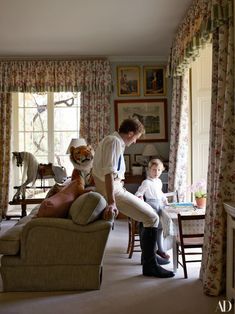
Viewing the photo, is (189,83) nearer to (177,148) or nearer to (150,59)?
(177,148)

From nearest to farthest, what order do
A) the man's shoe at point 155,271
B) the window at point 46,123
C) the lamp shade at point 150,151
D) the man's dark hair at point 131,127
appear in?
the man's shoe at point 155,271
the man's dark hair at point 131,127
the lamp shade at point 150,151
the window at point 46,123

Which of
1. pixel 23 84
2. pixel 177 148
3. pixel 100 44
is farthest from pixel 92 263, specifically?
pixel 23 84

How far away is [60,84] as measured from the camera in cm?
648

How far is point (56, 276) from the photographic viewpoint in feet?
10.5

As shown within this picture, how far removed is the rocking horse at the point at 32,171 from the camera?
585 cm

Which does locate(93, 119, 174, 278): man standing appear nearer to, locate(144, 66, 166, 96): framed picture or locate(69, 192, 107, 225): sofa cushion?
locate(69, 192, 107, 225): sofa cushion

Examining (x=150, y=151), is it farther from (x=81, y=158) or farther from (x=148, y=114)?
(x=81, y=158)

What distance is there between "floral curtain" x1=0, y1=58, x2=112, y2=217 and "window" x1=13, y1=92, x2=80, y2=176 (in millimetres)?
274

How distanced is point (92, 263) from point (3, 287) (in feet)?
2.50

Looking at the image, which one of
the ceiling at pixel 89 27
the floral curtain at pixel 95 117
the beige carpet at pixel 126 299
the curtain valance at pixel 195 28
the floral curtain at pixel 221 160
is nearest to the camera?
the beige carpet at pixel 126 299

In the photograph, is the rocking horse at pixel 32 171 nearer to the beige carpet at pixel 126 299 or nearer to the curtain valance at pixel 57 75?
the curtain valance at pixel 57 75

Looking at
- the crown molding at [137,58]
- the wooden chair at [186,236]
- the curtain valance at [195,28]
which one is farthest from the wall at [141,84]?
the wooden chair at [186,236]

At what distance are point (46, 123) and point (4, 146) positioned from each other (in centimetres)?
81

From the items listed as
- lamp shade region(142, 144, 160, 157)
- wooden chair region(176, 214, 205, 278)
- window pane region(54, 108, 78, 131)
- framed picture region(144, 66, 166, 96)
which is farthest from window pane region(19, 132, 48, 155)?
wooden chair region(176, 214, 205, 278)
